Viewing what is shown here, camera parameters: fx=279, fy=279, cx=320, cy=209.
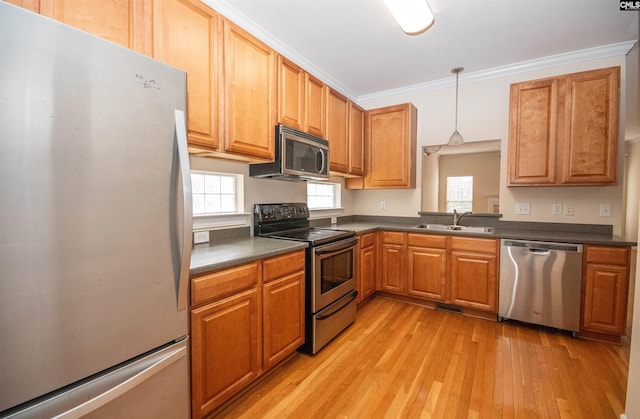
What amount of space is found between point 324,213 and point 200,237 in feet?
5.66

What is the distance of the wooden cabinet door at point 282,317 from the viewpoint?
1.80 metres

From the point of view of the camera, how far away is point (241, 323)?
1.62 m

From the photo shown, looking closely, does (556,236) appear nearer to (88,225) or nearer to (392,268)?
(392,268)

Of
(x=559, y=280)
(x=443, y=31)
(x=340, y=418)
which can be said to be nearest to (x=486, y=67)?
(x=443, y=31)

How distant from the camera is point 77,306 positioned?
2.99ft

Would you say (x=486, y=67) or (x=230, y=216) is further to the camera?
(x=486, y=67)

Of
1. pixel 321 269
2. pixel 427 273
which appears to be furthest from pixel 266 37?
pixel 427 273

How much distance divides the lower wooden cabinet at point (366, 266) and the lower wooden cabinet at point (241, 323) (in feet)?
3.41

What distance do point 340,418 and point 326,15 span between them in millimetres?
2770

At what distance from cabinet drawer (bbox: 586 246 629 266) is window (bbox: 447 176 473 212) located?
54.6 inches

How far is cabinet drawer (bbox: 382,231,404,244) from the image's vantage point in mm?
3197

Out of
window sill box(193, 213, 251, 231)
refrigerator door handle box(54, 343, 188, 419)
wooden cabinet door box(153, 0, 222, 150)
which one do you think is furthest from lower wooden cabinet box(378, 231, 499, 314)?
refrigerator door handle box(54, 343, 188, 419)

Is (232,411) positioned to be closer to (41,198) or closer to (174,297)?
(174,297)

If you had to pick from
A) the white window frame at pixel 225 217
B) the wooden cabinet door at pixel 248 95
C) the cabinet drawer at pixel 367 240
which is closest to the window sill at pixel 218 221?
the white window frame at pixel 225 217
